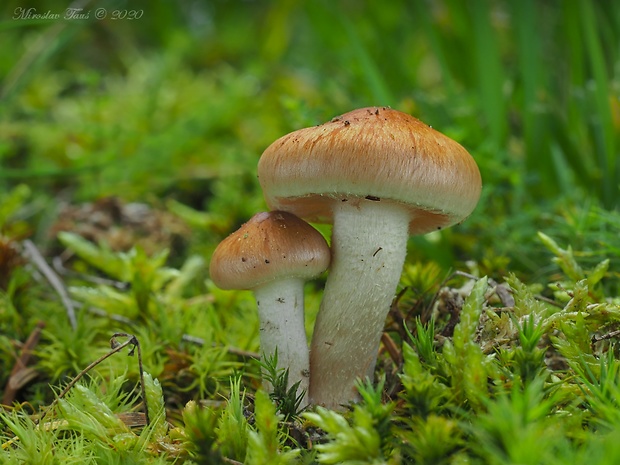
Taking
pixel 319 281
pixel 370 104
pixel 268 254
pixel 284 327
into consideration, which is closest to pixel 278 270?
pixel 268 254

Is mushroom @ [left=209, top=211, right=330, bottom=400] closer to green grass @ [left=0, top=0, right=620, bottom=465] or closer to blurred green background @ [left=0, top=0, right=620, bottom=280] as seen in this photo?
green grass @ [left=0, top=0, right=620, bottom=465]

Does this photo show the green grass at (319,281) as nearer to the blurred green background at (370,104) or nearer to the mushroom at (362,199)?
the blurred green background at (370,104)

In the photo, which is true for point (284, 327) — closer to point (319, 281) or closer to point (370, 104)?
point (319, 281)

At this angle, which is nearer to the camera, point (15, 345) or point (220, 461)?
point (220, 461)

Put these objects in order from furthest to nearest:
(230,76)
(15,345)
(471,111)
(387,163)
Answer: (230,76)
(471,111)
(15,345)
(387,163)

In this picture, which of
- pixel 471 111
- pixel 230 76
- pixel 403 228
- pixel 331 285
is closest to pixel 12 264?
pixel 331 285

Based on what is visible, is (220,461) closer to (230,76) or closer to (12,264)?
(12,264)
